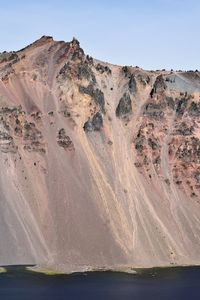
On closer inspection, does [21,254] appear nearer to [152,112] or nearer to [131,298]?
[131,298]

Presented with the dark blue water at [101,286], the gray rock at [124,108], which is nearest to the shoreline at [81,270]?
the dark blue water at [101,286]

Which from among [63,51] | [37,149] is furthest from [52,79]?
[37,149]

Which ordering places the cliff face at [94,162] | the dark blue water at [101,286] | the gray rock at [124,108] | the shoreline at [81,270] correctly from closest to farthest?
the dark blue water at [101,286] → the shoreline at [81,270] → the cliff face at [94,162] → the gray rock at [124,108]

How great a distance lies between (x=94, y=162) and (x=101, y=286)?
43.0 m

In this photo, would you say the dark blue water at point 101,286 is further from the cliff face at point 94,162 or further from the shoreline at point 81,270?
the cliff face at point 94,162

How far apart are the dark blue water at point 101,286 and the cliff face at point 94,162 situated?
26.0 ft

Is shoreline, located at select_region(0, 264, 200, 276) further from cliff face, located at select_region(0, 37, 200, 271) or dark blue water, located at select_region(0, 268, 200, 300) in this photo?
cliff face, located at select_region(0, 37, 200, 271)

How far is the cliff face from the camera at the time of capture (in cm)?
14275

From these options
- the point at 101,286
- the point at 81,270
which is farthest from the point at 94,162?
the point at 101,286

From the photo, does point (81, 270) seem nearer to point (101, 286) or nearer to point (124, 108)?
point (101, 286)

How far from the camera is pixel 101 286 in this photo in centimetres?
12175

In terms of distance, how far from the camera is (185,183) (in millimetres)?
167500

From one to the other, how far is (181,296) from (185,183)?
2147 inches

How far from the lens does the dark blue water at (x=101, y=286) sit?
11338 centimetres
